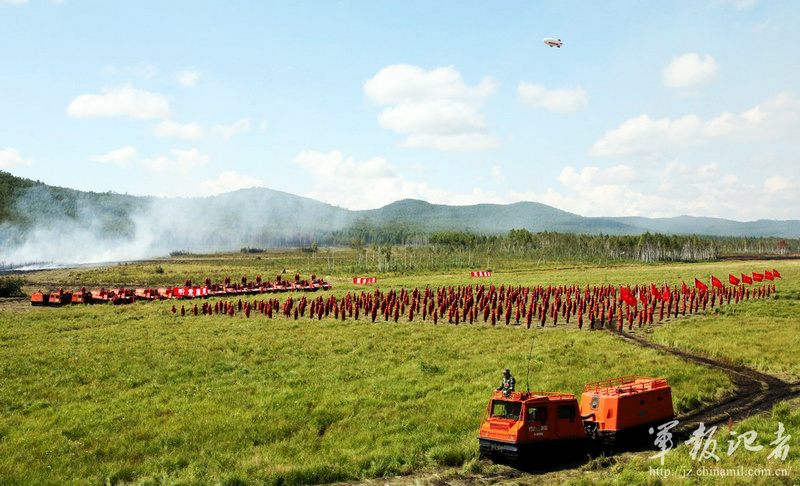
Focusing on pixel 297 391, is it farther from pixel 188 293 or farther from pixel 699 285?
pixel 188 293

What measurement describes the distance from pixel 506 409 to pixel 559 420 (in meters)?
1.37

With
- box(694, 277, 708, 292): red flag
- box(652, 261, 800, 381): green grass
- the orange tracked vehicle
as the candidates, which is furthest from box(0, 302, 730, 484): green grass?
box(694, 277, 708, 292): red flag

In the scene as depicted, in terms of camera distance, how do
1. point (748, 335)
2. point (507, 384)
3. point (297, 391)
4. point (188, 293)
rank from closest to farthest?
point (507, 384)
point (297, 391)
point (748, 335)
point (188, 293)

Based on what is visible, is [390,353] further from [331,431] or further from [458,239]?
[458,239]

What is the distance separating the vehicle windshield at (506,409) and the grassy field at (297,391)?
136 cm

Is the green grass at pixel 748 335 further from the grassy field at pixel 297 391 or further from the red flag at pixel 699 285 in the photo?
Answer: the red flag at pixel 699 285

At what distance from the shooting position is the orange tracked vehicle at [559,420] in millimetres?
13148

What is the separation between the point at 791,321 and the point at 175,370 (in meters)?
39.5

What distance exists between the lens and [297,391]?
779 inches

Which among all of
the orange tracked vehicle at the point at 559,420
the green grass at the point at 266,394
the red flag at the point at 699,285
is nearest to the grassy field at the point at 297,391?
the green grass at the point at 266,394

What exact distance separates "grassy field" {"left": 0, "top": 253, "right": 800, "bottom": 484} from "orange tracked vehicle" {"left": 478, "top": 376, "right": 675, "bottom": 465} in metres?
0.72

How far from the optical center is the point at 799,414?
1658 cm

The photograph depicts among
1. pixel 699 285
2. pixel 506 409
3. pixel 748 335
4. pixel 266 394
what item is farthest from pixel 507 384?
pixel 699 285

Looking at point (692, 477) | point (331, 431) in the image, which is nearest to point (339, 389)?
point (331, 431)
